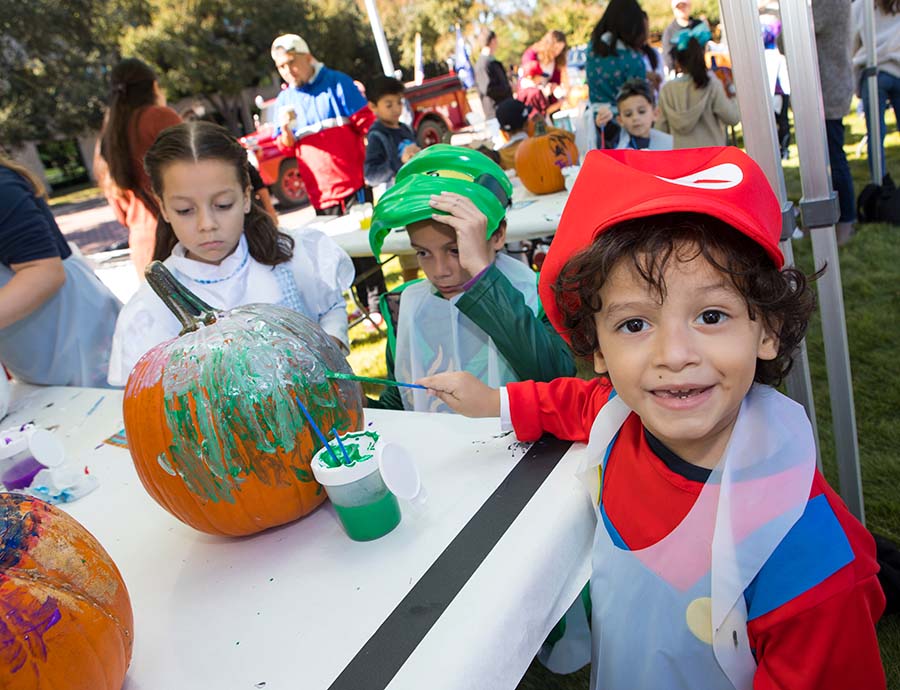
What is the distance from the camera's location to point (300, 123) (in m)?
5.59

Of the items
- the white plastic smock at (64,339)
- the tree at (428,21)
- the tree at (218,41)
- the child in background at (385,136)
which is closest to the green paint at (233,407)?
the white plastic smock at (64,339)

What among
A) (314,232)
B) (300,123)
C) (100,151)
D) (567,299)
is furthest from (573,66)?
(567,299)

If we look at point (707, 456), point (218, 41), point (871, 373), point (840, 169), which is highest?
point (218, 41)

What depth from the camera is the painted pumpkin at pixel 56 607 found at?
80 cm

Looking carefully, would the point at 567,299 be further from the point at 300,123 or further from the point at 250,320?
the point at 300,123

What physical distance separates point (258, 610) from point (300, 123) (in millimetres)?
5151

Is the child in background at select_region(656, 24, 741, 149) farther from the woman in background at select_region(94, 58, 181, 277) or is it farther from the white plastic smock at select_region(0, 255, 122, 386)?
the white plastic smock at select_region(0, 255, 122, 386)

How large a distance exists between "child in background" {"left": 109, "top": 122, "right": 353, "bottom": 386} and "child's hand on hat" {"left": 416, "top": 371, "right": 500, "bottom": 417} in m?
0.65

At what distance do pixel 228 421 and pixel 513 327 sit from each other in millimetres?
786

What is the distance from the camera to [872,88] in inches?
192

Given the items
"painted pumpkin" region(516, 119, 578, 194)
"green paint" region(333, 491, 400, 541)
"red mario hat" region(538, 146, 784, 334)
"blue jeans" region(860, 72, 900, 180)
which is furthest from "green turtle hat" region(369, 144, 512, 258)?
"blue jeans" region(860, 72, 900, 180)

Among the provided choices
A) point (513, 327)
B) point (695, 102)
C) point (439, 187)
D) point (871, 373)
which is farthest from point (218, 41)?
point (513, 327)

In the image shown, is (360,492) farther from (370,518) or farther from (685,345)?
(685,345)

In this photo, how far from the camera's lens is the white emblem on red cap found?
1.03 m
